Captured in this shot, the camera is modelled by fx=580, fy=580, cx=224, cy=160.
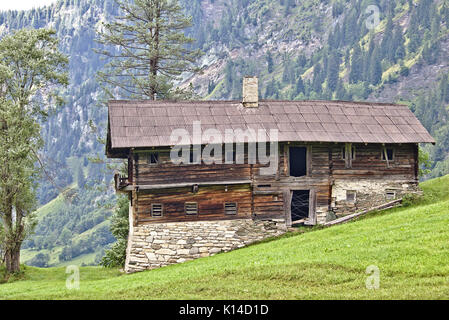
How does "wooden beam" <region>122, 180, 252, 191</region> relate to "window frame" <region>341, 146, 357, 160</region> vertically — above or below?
below

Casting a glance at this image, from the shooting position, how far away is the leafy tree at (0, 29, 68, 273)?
109 feet

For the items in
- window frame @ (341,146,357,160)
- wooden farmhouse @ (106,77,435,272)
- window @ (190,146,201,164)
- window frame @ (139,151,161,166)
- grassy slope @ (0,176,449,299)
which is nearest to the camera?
grassy slope @ (0,176,449,299)

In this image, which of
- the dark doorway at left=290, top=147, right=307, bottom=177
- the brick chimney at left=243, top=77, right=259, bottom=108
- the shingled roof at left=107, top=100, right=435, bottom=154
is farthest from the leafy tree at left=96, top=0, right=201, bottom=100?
the dark doorway at left=290, top=147, right=307, bottom=177

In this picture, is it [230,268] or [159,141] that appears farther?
[159,141]

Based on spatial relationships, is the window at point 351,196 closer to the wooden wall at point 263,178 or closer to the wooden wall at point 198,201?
the wooden wall at point 263,178

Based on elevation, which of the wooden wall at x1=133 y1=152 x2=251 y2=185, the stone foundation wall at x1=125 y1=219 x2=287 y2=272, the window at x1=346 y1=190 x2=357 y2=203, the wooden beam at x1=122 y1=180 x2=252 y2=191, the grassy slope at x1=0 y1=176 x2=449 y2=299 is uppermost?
the wooden wall at x1=133 y1=152 x2=251 y2=185

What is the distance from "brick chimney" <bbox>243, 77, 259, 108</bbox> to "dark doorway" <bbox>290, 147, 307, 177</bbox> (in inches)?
149

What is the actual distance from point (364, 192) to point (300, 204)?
148 inches

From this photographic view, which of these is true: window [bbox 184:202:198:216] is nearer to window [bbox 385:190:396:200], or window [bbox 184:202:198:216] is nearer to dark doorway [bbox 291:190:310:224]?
dark doorway [bbox 291:190:310:224]

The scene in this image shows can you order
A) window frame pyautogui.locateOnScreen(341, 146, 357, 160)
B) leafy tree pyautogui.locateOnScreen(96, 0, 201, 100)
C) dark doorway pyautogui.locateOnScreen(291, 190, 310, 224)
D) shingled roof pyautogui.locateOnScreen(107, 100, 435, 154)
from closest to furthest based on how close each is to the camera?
shingled roof pyautogui.locateOnScreen(107, 100, 435, 154) < window frame pyautogui.locateOnScreen(341, 146, 357, 160) < dark doorway pyautogui.locateOnScreen(291, 190, 310, 224) < leafy tree pyautogui.locateOnScreen(96, 0, 201, 100)
